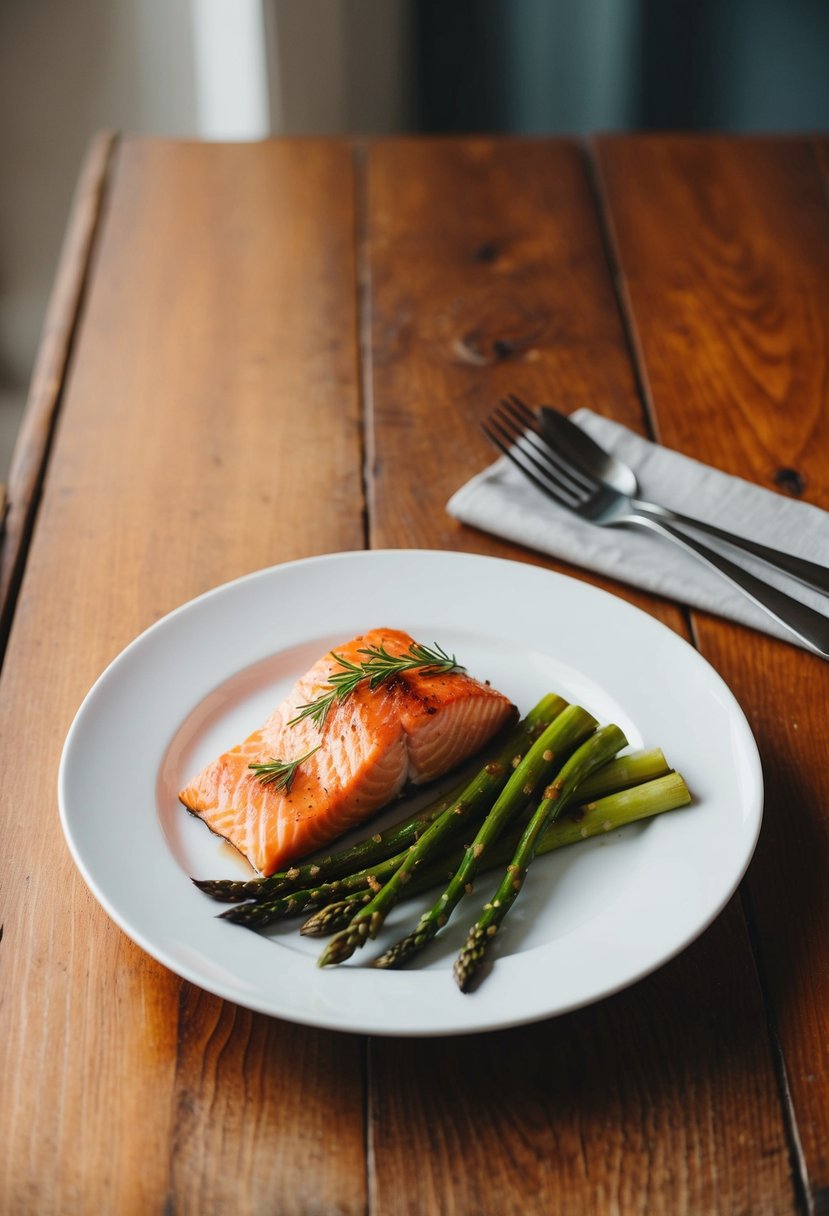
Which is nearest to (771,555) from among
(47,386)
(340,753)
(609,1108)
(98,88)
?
(340,753)

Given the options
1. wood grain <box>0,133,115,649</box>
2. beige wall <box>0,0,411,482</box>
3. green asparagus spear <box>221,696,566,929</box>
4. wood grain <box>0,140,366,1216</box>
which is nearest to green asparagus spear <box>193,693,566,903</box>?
green asparagus spear <box>221,696,566,929</box>

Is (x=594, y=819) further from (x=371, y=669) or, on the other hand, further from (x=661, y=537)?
(x=661, y=537)

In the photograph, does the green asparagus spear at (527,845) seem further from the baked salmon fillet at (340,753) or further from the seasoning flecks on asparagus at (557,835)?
the baked salmon fillet at (340,753)

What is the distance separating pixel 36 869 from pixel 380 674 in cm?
45

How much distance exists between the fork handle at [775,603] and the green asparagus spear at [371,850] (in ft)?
1.24

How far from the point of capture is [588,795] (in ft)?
4.56

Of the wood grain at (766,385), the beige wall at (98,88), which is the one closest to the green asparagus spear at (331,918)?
the wood grain at (766,385)

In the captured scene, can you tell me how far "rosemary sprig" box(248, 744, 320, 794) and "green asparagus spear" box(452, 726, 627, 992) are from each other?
263 mm

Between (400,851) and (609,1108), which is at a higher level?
(400,851)

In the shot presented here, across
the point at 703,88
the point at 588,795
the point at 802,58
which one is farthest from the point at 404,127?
the point at 588,795

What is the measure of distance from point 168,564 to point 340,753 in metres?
0.60

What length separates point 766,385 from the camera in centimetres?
223

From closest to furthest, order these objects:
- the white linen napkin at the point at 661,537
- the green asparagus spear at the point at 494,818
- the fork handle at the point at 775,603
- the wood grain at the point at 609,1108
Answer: the wood grain at the point at 609,1108 < the green asparagus spear at the point at 494,818 < the fork handle at the point at 775,603 < the white linen napkin at the point at 661,537

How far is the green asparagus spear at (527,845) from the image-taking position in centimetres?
118
